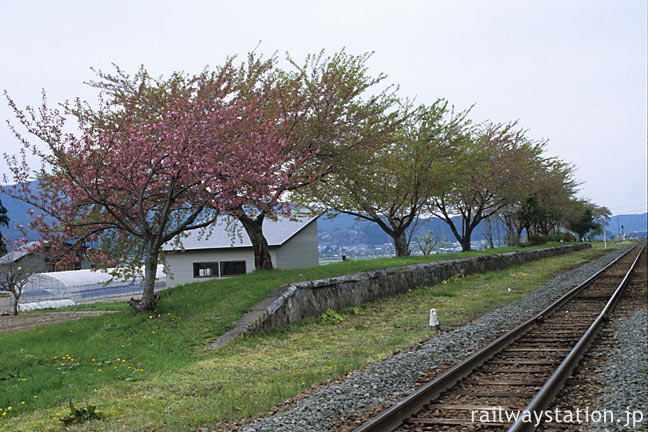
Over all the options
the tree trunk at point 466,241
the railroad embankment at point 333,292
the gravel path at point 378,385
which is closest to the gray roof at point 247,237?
the tree trunk at point 466,241

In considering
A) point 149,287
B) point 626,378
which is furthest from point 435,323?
point 149,287

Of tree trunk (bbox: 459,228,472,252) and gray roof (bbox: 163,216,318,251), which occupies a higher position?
gray roof (bbox: 163,216,318,251)

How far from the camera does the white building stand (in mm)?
35719

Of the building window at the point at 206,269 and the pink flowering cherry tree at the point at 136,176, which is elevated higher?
the pink flowering cherry tree at the point at 136,176

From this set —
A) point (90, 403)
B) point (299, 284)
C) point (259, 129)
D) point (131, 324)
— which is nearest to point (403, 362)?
point (90, 403)

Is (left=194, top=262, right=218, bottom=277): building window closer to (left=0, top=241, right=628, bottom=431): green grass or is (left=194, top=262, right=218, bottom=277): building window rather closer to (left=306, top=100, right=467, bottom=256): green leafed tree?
(left=306, top=100, right=467, bottom=256): green leafed tree

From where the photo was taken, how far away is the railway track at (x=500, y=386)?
5.91m

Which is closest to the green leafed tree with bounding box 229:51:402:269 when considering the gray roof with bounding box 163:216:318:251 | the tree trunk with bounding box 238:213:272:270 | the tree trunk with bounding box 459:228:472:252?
the tree trunk with bounding box 238:213:272:270

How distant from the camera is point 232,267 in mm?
36344

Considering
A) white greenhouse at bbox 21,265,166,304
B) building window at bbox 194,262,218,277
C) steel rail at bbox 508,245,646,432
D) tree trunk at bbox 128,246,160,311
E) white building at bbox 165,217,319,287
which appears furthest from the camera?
white greenhouse at bbox 21,265,166,304

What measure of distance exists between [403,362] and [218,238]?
29340 mm

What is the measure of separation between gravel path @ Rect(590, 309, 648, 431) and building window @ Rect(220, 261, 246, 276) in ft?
89.3

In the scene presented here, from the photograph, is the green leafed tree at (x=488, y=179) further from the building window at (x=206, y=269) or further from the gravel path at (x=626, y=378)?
the gravel path at (x=626, y=378)

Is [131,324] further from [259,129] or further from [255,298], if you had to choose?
[259,129]
